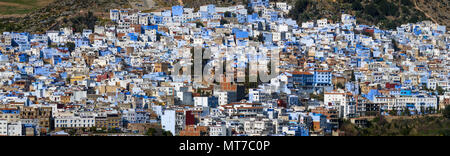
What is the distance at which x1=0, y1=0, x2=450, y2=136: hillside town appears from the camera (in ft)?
52.0

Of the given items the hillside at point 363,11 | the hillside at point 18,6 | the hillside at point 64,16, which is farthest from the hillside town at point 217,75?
the hillside at point 18,6

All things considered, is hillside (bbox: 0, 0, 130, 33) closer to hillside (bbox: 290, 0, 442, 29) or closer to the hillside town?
the hillside town

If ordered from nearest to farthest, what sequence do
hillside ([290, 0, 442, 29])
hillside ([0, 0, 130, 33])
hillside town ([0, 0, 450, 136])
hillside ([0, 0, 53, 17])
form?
hillside town ([0, 0, 450, 136]) → hillside ([0, 0, 130, 33]) → hillside ([290, 0, 442, 29]) → hillside ([0, 0, 53, 17])

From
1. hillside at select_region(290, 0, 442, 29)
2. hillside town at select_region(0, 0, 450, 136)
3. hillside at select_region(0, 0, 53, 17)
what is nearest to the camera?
hillside town at select_region(0, 0, 450, 136)

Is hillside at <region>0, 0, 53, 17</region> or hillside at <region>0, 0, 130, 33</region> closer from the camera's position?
hillside at <region>0, 0, 130, 33</region>

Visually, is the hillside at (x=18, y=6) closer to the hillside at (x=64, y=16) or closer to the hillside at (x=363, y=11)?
the hillside at (x=64, y=16)

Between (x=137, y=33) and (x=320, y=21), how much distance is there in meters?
5.90

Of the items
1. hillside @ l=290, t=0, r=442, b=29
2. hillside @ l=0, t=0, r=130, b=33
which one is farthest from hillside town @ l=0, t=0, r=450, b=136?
hillside @ l=0, t=0, r=130, b=33

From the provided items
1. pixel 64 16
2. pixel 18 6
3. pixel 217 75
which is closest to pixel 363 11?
pixel 64 16

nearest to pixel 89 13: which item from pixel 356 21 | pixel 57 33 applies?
pixel 57 33

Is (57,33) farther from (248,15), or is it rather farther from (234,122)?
(234,122)
